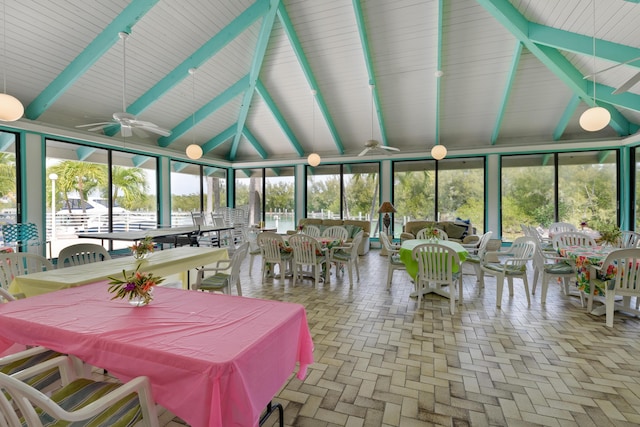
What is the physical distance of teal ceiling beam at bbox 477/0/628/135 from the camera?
4.46m

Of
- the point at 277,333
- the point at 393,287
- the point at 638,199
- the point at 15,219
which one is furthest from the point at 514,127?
the point at 15,219

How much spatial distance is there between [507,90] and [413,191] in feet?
12.1

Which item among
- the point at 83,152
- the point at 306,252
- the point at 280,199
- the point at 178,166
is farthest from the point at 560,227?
the point at 83,152

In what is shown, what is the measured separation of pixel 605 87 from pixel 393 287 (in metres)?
5.42

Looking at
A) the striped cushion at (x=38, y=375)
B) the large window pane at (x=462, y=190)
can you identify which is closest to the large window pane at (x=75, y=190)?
the striped cushion at (x=38, y=375)

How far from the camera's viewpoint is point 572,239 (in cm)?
508

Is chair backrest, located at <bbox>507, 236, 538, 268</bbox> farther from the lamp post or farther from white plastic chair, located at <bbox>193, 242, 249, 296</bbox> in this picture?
the lamp post

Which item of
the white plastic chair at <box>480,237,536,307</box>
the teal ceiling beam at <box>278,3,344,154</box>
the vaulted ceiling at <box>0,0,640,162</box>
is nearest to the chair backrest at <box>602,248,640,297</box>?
the white plastic chair at <box>480,237,536,307</box>

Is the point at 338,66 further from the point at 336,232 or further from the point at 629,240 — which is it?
the point at 629,240

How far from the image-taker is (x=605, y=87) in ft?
19.0

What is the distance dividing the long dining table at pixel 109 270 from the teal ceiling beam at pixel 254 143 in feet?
20.0

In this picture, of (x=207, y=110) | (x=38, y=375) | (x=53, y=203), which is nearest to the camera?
(x=38, y=375)

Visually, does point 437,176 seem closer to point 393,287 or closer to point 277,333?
point 393,287

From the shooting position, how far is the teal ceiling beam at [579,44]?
14.2 ft
